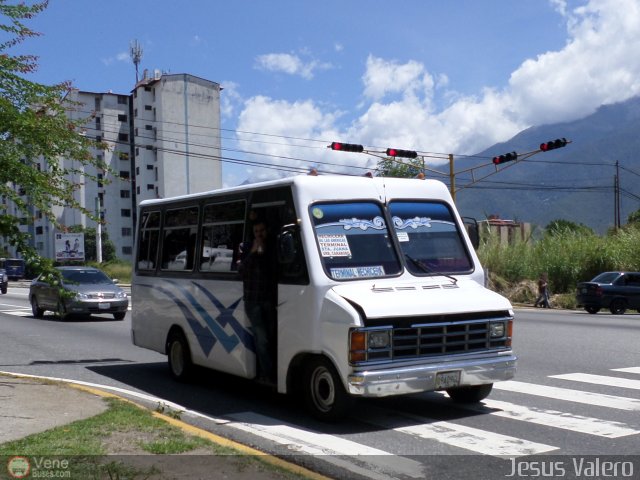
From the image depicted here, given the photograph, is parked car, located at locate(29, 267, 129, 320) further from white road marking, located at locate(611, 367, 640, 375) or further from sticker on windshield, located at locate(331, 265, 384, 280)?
sticker on windshield, located at locate(331, 265, 384, 280)

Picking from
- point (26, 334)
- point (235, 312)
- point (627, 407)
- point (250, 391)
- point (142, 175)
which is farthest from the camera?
point (142, 175)

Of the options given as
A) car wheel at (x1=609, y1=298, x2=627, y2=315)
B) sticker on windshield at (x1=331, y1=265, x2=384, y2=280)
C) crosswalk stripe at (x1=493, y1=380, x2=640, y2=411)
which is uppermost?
sticker on windshield at (x1=331, y1=265, x2=384, y2=280)

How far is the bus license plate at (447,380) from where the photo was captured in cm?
771

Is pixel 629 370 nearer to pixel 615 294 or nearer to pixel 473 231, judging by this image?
pixel 473 231

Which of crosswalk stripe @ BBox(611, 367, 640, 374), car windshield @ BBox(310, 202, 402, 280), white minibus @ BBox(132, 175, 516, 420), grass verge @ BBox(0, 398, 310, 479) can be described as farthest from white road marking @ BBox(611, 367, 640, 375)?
grass verge @ BBox(0, 398, 310, 479)

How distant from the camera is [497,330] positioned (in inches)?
324

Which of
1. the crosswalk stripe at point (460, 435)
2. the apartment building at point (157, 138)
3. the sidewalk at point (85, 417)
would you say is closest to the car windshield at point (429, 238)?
the crosswalk stripe at point (460, 435)

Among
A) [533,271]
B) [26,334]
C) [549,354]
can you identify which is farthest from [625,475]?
[533,271]

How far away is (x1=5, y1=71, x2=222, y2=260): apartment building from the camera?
90.1 meters

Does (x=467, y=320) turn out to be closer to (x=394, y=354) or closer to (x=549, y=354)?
(x=394, y=354)

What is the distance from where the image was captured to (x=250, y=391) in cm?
1020

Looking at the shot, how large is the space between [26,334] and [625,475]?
51.5 ft

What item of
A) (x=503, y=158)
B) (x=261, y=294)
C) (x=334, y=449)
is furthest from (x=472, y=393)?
(x=503, y=158)

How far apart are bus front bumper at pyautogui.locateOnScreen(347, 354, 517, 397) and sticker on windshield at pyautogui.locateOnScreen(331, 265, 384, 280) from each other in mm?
1105
